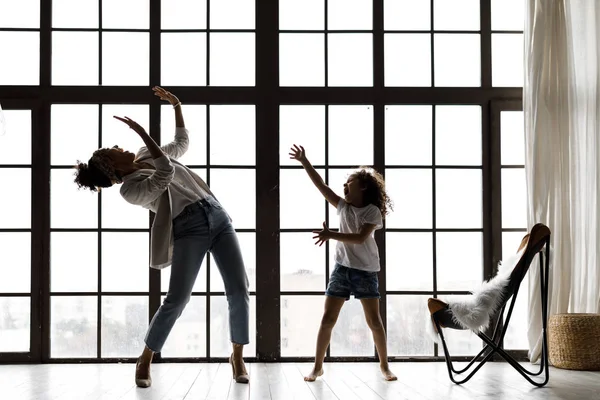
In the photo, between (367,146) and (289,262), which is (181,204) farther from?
(367,146)

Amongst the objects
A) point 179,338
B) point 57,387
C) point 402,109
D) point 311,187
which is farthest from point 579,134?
point 57,387

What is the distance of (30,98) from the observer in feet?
14.1

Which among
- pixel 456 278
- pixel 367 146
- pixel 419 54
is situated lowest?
pixel 456 278

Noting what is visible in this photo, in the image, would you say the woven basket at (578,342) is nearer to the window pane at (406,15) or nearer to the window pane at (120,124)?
the window pane at (406,15)

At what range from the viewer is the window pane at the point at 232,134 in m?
4.38

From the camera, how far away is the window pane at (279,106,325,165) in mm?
4395

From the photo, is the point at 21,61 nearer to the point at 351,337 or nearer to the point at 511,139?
the point at 351,337

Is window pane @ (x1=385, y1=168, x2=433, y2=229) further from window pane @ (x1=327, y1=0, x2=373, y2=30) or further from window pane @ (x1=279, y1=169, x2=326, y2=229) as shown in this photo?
window pane @ (x1=327, y1=0, x2=373, y2=30)

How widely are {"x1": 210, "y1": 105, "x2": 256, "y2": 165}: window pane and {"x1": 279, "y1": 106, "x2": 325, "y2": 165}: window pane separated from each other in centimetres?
18

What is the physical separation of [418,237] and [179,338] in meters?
1.61

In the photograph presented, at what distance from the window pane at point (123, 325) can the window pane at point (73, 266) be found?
159 mm

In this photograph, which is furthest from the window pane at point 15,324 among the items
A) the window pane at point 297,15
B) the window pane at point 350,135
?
the window pane at point 297,15

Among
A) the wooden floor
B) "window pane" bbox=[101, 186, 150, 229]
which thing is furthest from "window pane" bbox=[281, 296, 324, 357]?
"window pane" bbox=[101, 186, 150, 229]

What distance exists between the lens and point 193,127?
437cm
